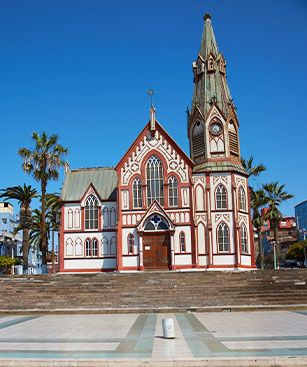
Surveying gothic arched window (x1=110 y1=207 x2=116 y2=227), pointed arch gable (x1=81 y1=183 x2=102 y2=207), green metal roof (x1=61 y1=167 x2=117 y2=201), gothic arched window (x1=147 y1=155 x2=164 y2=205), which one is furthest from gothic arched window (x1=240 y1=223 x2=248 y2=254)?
pointed arch gable (x1=81 y1=183 x2=102 y2=207)

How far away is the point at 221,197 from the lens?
4400 cm

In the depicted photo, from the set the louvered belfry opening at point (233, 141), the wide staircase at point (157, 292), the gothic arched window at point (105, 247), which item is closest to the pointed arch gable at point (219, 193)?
the louvered belfry opening at point (233, 141)

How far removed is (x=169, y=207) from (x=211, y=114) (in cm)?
1079

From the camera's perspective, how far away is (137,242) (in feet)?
141

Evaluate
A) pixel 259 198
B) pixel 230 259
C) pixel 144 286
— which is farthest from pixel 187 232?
pixel 259 198

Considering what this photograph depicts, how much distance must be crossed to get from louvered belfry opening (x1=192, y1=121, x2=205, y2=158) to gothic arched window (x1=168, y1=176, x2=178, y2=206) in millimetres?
4897

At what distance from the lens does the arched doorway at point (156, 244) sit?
1682 inches

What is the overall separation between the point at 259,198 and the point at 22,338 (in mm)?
42678

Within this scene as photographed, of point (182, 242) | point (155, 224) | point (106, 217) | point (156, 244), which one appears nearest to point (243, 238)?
point (182, 242)

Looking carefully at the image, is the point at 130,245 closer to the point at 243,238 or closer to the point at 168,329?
the point at 243,238

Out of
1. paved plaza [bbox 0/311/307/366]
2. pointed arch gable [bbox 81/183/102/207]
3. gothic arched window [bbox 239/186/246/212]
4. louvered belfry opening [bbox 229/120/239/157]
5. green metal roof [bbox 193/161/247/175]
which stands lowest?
paved plaza [bbox 0/311/307/366]

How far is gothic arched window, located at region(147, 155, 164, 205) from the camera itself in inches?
1721

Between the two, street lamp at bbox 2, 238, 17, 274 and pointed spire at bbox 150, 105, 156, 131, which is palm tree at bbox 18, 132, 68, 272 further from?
street lamp at bbox 2, 238, 17, 274

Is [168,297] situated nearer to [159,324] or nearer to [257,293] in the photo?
[257,293]
